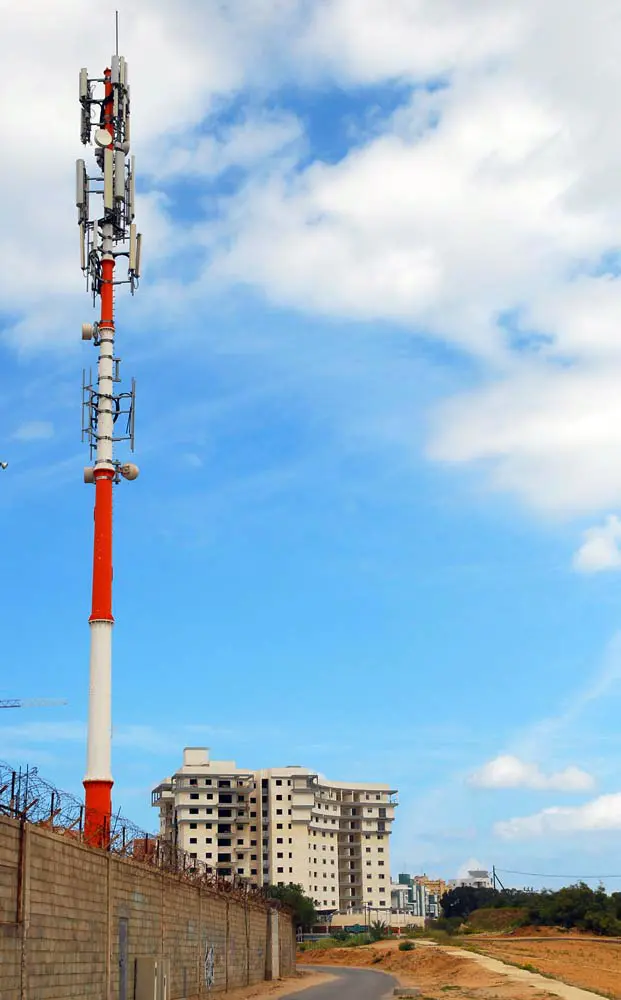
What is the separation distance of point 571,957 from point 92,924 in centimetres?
6095

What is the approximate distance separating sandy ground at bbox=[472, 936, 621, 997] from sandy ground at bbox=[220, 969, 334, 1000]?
42.4ft

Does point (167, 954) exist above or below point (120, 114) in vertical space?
below

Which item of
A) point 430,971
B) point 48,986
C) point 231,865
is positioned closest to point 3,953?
point 48,986

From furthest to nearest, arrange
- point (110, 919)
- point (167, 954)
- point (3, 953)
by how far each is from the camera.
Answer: point (167, 954) < point (110, 919) < point (3, 953)

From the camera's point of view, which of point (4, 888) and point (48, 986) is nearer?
point (4, 888)

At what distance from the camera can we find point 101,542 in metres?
48.1

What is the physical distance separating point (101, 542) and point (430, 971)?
1608 inches

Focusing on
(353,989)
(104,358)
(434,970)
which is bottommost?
(434,970)

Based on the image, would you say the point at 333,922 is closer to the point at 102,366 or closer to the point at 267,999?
the point at 267,999

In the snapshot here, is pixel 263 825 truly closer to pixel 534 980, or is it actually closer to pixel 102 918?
pixel 534 980

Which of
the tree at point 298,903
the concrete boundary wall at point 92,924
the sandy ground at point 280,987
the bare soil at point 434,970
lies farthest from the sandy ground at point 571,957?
the tree at point 298,903

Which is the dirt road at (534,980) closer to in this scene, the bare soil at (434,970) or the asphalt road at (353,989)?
the bare soil at (434,970)

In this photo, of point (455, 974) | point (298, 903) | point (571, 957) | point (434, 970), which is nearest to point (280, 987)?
point (455, 974)

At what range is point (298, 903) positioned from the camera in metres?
139
